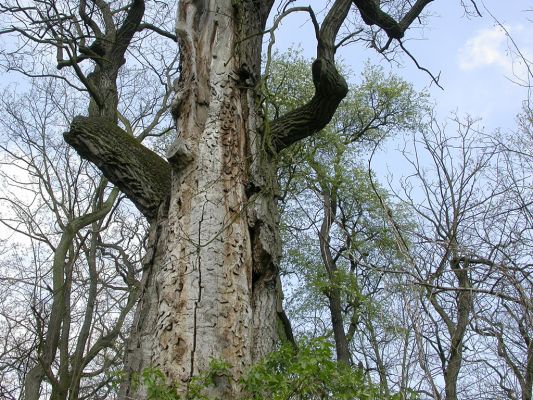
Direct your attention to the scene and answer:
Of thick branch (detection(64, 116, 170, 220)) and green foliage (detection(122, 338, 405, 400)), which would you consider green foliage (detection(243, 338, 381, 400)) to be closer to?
green foliage (detection(122, 338, 405, 400))

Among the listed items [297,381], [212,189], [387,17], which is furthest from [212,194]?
[387,17]

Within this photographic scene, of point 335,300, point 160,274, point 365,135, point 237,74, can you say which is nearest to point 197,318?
point 160,274

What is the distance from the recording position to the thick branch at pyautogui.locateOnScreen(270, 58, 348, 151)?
482cm

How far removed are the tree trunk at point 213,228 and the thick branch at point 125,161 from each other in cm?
25

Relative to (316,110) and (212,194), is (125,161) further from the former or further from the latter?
(316,110)

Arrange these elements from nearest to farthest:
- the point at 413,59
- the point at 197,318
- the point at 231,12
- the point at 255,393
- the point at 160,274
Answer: the point at 255,393, the point at 197,318, the point at 160,274, the point at 231,12, the point at 413,59

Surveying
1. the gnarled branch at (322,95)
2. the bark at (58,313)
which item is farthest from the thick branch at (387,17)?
the bark at (58,313)

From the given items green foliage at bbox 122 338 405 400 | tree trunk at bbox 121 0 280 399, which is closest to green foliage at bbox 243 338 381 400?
green foliage at bbox 122 338 405 400

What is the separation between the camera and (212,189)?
13.9 ft

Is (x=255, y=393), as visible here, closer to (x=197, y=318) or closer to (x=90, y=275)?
(x=197, y=318)

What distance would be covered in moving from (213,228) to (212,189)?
33 centimetres

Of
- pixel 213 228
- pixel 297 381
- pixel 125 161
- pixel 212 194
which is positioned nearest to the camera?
pixel 297 381

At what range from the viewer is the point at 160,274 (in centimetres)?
406

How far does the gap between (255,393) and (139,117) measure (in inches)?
415
